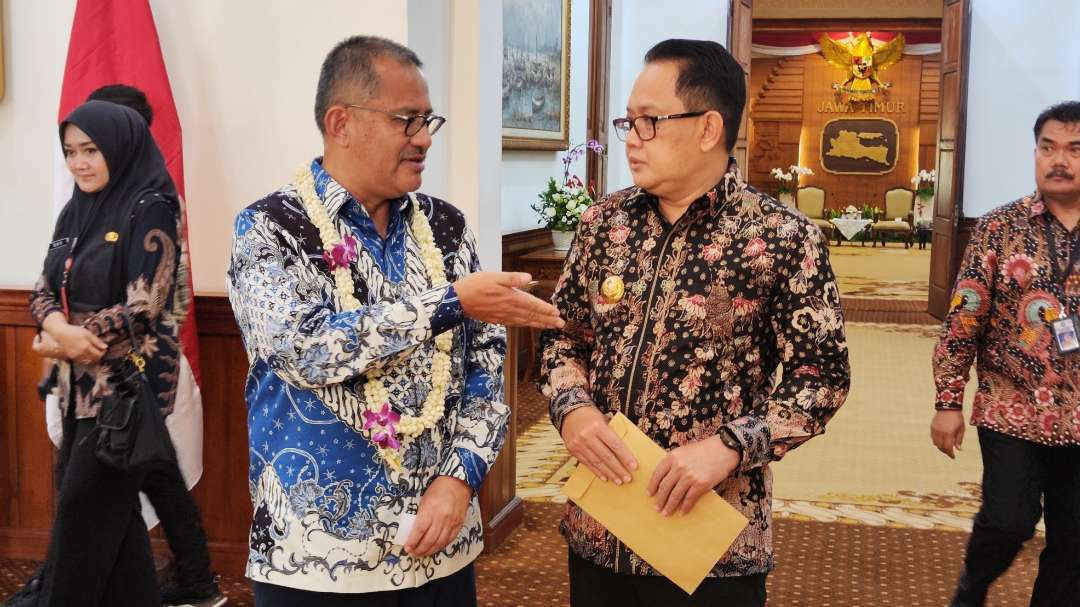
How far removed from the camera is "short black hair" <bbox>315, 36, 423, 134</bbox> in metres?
2.00

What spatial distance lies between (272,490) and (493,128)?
8.47ft

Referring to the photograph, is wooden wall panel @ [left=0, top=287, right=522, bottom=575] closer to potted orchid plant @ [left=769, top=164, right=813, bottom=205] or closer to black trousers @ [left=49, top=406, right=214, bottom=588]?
black trousers @ [left=49, top=406, right=214, bottom=588]

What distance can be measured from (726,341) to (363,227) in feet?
2.27

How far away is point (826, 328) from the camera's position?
77.5 inches

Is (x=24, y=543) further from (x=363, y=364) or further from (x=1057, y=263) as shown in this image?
(x=1057, y=263)

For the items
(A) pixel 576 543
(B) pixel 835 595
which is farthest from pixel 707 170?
(B) pixel 835 595

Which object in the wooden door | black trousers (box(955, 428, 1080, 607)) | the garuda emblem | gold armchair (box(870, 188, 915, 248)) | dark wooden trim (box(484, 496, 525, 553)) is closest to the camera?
black trousers (box(955, 428, 1080, 607))

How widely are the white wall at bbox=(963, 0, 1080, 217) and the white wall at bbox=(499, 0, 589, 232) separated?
13.7ft

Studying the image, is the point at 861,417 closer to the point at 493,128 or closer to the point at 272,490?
the point at 493,128

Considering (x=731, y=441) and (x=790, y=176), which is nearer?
(x=731, y=441)

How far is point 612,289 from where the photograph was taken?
2.07 metres

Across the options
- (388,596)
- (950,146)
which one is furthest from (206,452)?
(950,146)

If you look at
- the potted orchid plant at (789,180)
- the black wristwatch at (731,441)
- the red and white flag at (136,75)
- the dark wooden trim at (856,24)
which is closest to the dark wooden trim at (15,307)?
the red and white flag at (136,75)

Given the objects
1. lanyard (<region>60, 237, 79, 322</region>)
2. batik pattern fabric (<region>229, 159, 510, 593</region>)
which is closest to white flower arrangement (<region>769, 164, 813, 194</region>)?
lanyard (<region>60, 237, 79, 322</region>)
